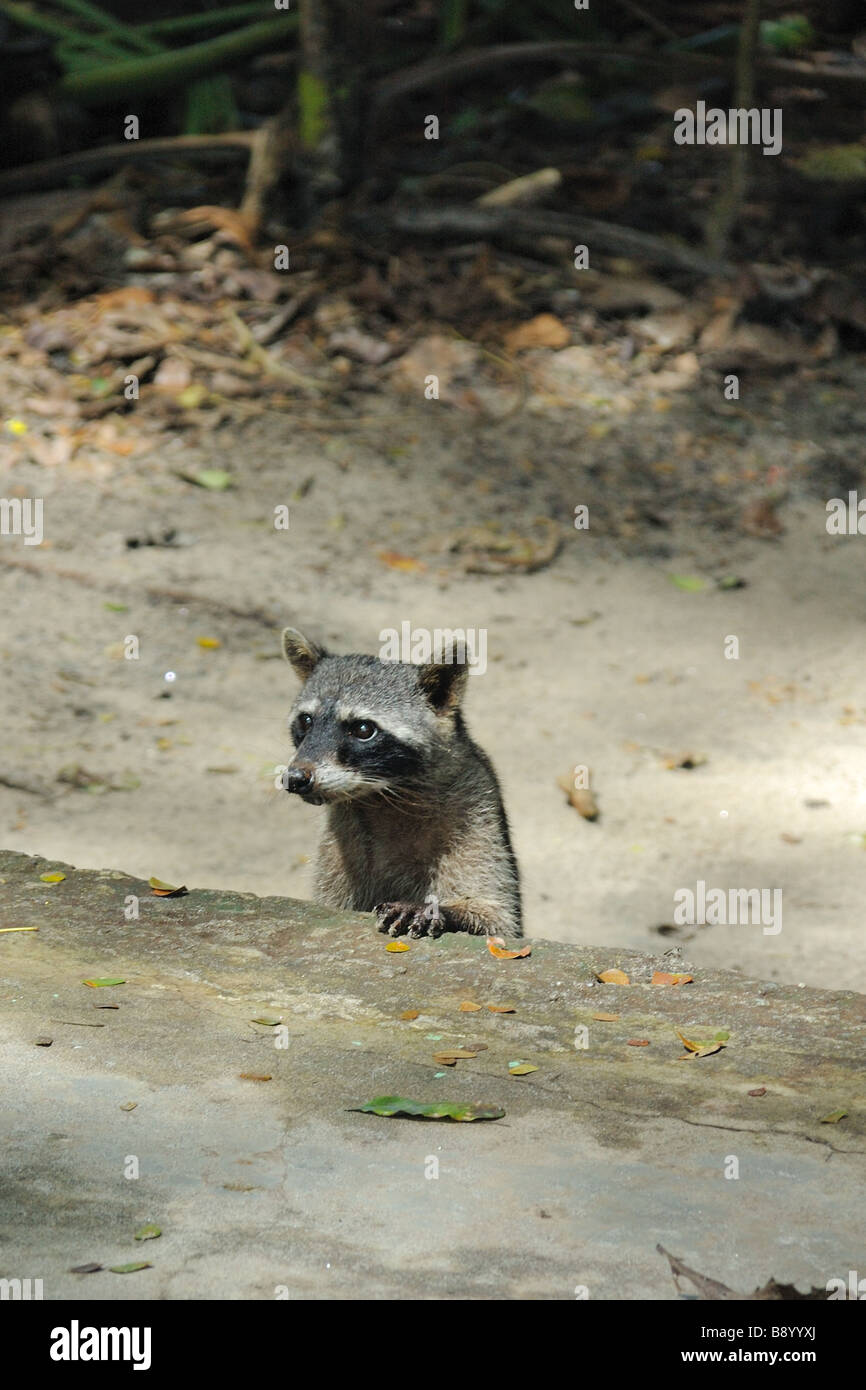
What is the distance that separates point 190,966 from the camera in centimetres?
368

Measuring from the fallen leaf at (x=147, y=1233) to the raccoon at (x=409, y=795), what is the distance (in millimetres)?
1860

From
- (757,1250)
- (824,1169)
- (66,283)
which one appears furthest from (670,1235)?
(66,283)

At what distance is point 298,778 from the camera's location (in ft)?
13.4

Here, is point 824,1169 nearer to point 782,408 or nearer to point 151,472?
point 151,472

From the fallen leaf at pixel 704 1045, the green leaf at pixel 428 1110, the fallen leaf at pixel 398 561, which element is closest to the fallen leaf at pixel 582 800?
the fallen leaf at pixel 398 561

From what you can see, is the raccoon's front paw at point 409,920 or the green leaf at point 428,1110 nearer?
the green leaf at point 428,1110

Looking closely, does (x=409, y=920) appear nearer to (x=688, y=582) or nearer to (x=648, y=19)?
(x=688, y=582)

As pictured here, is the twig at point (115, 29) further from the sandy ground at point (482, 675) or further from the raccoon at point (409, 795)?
the raccoon at point (409, 795)

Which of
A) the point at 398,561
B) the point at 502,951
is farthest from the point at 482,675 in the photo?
the point at 502,951

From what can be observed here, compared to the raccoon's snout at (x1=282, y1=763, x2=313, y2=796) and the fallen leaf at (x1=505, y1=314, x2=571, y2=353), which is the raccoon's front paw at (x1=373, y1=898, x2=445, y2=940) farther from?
the fallen leaf at (x1=505, y1=314, x2=571, y2=353)

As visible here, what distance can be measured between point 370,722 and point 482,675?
3.15m

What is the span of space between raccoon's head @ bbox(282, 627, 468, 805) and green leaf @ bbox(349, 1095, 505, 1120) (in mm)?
1292

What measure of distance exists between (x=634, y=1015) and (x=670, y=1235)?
0.99m

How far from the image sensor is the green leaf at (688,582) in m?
8.33
